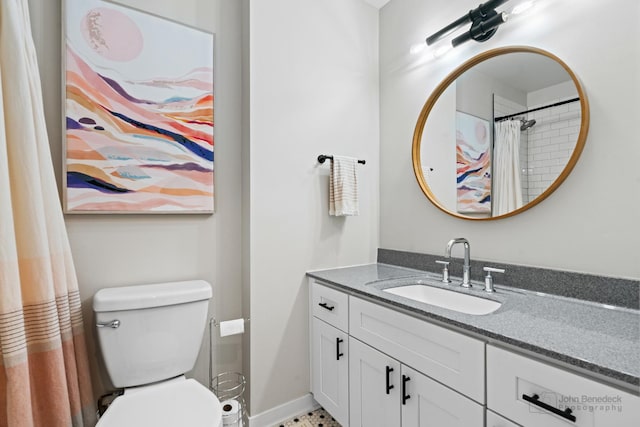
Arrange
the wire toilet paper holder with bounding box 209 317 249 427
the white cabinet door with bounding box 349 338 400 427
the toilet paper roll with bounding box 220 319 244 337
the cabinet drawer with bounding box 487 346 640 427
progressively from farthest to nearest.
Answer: the wire toilet paper holder with bounding box 209 317 249 427, the toilet paper roll with bounding box 220 319 244 337, the white cabinet door with bounding box 349 338 400 427, the cabinet drawer with bounding box 487 346 640 427

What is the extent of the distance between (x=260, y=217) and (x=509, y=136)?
1346mm

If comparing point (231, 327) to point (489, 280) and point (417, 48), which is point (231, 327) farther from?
point (417, 48)

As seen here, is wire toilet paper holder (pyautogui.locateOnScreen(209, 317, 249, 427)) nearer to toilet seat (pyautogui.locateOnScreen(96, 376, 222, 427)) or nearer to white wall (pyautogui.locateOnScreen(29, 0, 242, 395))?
white wall (pyautogui.locateOnScreen(29, 0, 242, 395))

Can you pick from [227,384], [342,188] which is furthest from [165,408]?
[342,188]

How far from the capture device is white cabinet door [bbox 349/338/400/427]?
1208 mm

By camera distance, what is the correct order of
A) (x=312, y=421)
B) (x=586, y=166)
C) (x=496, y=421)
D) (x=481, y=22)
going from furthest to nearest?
(x=312, y=421) → (x=481, y=22) → (x=586, y=166) → (x=496, y=421)

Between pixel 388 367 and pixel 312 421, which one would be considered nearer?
pixel 388 367

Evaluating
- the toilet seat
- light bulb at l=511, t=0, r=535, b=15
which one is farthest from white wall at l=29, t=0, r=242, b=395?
light bulb at l=511, t=0, r=535, b=15

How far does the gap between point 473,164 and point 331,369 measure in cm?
135

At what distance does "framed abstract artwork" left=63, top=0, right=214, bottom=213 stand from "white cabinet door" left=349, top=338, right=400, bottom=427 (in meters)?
1.09

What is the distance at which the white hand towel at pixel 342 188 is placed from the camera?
71.9 inches

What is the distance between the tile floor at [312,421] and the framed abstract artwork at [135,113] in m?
1.28

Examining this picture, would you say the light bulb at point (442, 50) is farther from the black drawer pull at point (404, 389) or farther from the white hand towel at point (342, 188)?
the black drawer pull at point (404, 389)

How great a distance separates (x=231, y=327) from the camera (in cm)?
155
